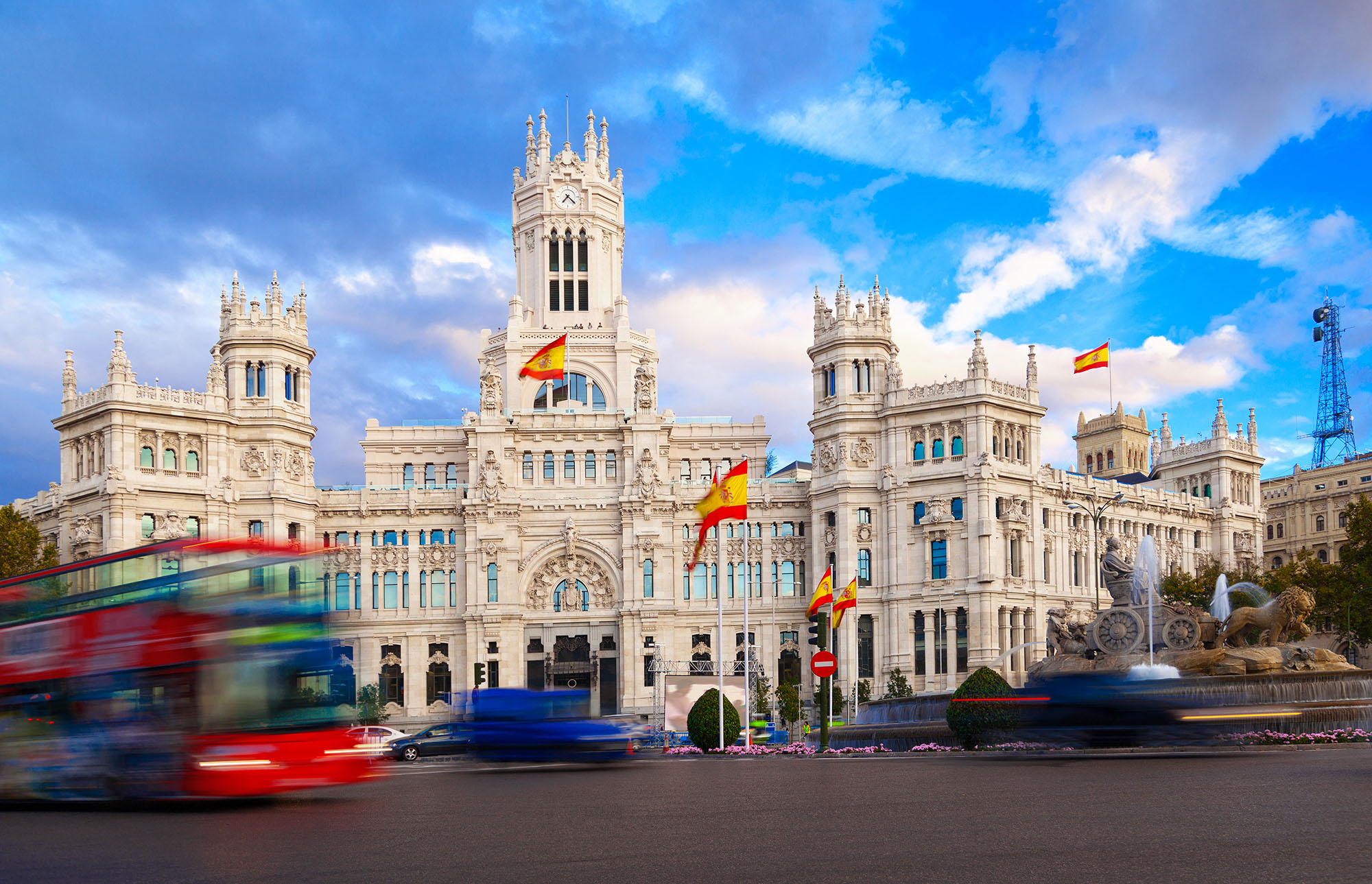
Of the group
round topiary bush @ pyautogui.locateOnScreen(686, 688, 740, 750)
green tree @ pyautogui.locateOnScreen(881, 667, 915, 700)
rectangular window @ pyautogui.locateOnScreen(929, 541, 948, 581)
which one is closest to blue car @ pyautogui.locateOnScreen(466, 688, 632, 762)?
round topiary bush @ pyautogui.locateOnScreen(686, 688, 740, 750)

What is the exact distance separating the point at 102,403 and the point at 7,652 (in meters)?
68.8

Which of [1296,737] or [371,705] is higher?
[1296,737]

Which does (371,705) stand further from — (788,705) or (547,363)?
(788,705)

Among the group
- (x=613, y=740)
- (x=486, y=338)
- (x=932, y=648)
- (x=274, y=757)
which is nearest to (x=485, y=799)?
(x=274, y=757)

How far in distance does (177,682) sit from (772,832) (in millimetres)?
11211

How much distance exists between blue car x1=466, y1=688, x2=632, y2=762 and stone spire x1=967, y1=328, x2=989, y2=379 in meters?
63.0

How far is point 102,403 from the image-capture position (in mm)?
88688

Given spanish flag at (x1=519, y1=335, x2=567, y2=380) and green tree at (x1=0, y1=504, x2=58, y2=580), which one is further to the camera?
spanish flag at (x1=519, y1=335, x2=567, y2=380)

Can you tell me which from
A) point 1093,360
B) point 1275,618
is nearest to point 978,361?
point 1093,360

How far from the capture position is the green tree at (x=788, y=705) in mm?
77000

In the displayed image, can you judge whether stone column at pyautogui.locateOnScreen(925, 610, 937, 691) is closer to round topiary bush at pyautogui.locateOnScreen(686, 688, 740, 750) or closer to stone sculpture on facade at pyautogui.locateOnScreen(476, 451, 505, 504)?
stone sculpture on facade at pyautogui.locateOnScreen(476, 451, 505, 504)

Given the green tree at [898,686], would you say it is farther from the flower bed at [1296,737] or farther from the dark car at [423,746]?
the flower bed at [1296,737]

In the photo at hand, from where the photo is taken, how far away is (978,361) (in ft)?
306

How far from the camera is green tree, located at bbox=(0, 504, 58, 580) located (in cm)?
7075
